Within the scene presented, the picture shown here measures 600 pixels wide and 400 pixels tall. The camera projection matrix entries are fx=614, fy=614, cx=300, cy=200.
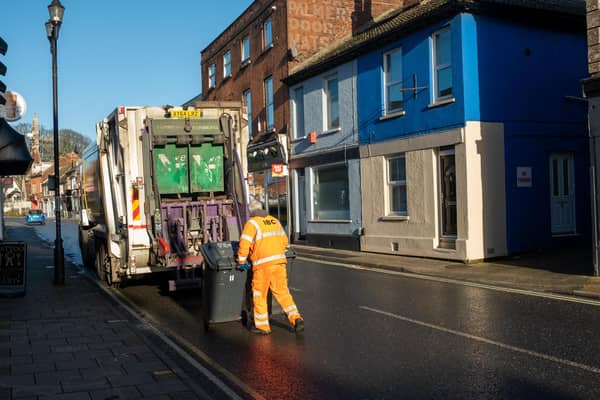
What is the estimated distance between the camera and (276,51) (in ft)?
80.0

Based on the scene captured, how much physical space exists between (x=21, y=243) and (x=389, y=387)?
26.3ft

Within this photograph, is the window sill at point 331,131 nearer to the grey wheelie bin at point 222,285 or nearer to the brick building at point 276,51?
the brick building at point 276,51

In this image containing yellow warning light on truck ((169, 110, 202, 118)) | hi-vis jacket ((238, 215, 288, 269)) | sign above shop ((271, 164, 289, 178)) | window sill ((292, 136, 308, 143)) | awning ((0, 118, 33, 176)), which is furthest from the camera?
window sill ((292, 136, 308, 143))

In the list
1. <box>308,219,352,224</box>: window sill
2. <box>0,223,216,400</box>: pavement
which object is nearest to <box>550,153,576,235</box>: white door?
<box>308,219,352,224</box>: window sill

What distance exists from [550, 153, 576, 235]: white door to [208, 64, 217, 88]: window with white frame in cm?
2011

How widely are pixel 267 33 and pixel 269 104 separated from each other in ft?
9.82

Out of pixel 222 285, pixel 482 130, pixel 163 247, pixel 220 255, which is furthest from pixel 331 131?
pixel 222 285

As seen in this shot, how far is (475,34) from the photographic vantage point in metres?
14.8

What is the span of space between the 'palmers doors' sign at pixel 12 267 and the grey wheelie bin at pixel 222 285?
4655mm

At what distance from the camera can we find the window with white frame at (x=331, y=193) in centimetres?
1983

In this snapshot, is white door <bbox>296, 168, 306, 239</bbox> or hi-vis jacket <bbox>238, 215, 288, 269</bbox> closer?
hi-vis jacket <bbox>238, 215, 288, 269</bbox>

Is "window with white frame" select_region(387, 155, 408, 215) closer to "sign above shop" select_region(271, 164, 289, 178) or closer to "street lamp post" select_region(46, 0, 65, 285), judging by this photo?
"sign above shop" select_region(271, 164, 289, 178)

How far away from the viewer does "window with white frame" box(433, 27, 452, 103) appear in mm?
15305

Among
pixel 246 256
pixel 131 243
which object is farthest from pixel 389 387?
pixel 131 243
